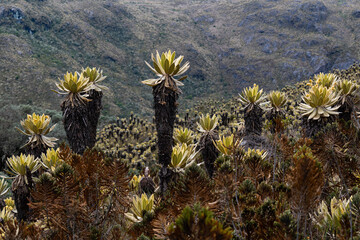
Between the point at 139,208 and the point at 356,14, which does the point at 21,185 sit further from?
the point at 356,14

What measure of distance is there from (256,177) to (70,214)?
178cm

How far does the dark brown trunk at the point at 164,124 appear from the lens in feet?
13.5

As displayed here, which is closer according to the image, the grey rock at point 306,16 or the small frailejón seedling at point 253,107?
the small frailejón seedling at point 253,107

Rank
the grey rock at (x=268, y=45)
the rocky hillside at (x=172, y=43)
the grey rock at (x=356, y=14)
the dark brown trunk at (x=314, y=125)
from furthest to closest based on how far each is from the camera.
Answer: the grey rock at (x=268, y=45), the grey rock at (x=356, y=14), the rocky hillside at (x=172, y=43), the dark brown trunk at (x=314, y=125)

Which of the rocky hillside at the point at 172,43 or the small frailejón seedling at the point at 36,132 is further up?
the rocky hillside at the point at 172,43

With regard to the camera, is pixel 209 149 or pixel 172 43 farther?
pixel 172 43

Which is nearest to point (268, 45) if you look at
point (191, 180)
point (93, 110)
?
point (93, 110)

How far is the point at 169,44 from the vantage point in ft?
202

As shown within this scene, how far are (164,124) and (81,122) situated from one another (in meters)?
2.44

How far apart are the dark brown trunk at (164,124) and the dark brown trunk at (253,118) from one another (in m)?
3.58

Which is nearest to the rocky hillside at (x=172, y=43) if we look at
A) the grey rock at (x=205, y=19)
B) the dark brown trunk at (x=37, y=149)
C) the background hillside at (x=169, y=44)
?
the background hillside at (x=169, y=44)

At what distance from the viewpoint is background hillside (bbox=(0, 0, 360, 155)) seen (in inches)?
1679

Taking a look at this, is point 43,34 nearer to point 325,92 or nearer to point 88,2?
point 88,2

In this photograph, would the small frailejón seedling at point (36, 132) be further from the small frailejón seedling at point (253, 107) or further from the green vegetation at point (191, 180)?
the small frailejón seedling at point (253, 107)
